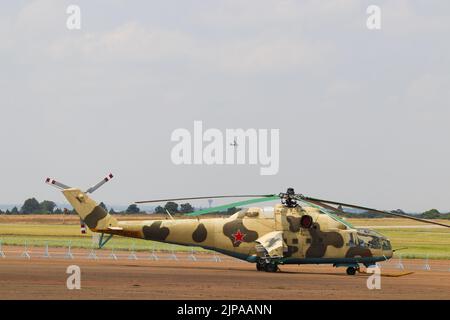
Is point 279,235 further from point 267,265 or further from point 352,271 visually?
point 352,271

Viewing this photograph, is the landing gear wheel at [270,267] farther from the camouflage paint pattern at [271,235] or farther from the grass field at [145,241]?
the grass field at [145,241]

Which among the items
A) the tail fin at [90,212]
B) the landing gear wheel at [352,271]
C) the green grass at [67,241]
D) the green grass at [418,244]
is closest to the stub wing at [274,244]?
the landing gear wheel at [352,271]

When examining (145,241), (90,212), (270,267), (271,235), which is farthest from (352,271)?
(145,241)

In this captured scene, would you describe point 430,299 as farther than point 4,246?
No

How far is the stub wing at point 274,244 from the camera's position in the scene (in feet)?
146

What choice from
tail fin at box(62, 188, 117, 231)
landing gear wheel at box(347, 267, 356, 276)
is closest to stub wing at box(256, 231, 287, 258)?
landing gear wheel at box(347, 267, 356, 276)

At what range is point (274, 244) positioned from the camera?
1758 inches

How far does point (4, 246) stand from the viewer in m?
75.4

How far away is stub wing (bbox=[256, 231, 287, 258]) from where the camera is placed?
146 ft

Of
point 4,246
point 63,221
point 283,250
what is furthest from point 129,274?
point 63,221

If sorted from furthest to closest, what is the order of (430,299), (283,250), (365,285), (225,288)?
(283,250) < (365,285) < (225,288) < (430,299)
